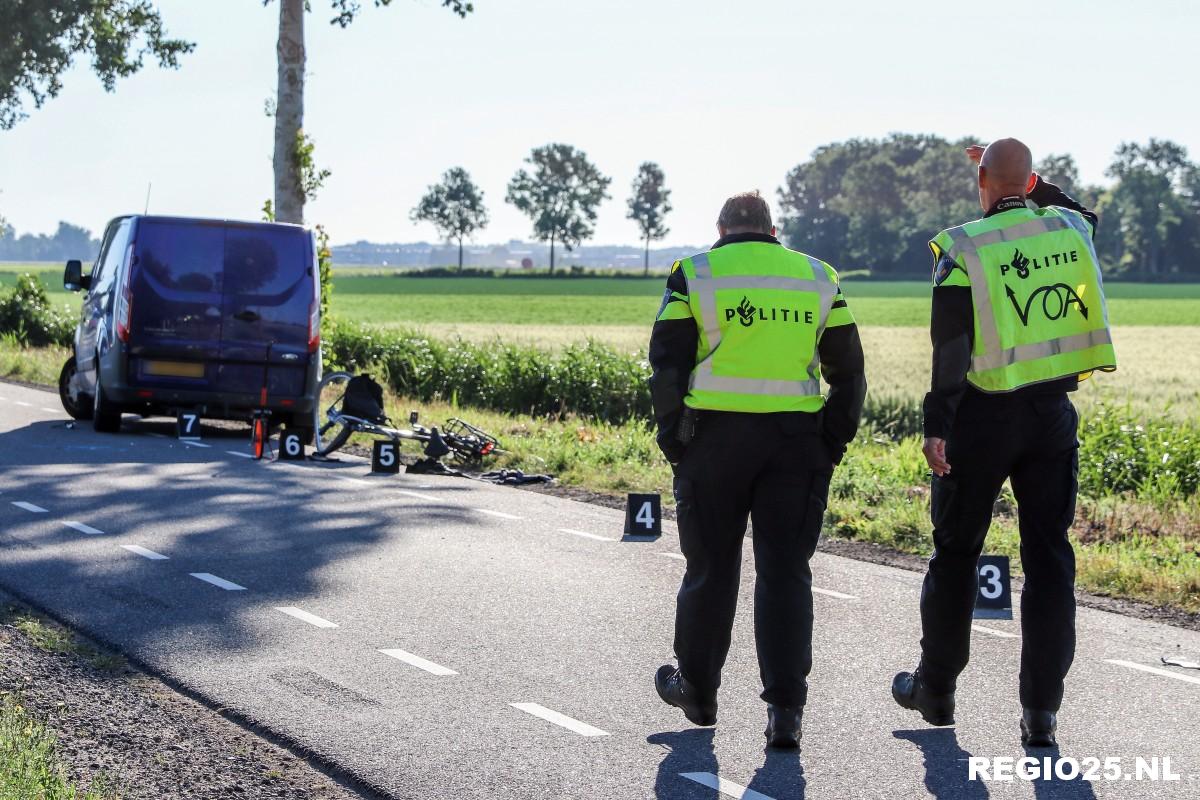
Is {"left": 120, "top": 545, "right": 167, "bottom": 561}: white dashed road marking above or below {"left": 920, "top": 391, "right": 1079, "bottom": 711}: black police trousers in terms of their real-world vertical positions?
below

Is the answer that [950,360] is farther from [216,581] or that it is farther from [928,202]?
[928,202]

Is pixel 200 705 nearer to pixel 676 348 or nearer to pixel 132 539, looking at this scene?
pixel 676 348

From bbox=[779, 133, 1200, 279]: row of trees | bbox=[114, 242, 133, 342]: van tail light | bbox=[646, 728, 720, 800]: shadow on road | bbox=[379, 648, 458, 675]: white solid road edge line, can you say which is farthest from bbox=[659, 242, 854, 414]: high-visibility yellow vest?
bbox=[779, 133, 1200, 279]: row of trees

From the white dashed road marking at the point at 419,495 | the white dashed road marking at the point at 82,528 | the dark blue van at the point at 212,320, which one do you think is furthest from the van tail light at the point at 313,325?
the white dashed road marking at the point at 82,528

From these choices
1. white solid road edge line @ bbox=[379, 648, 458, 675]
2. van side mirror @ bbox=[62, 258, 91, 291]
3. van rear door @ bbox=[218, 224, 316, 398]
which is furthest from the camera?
van side mirror @ bbox=[62, 258, 91, 291]

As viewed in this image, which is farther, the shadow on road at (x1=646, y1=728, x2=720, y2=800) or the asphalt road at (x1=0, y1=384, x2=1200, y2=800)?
the asphalt road at (x1=0, y1=384, x2=1200, y2=800)

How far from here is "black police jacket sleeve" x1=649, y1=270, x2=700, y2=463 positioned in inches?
215

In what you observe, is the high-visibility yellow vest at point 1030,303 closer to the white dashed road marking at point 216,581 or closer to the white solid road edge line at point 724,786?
the white solid road edge line at point 724,786

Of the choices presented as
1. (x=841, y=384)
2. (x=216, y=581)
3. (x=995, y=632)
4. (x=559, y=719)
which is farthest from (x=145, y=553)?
(x=841, y=384)

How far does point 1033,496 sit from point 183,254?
39.4 ft

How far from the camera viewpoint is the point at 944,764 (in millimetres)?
5285

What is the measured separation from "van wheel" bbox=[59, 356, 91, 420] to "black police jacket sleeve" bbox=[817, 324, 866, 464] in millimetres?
13801

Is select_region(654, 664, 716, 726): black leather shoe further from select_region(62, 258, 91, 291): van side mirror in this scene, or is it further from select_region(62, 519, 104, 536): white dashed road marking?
select_region(62, 258, 91, 291): van side mirror

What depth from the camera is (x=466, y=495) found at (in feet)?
41.4
